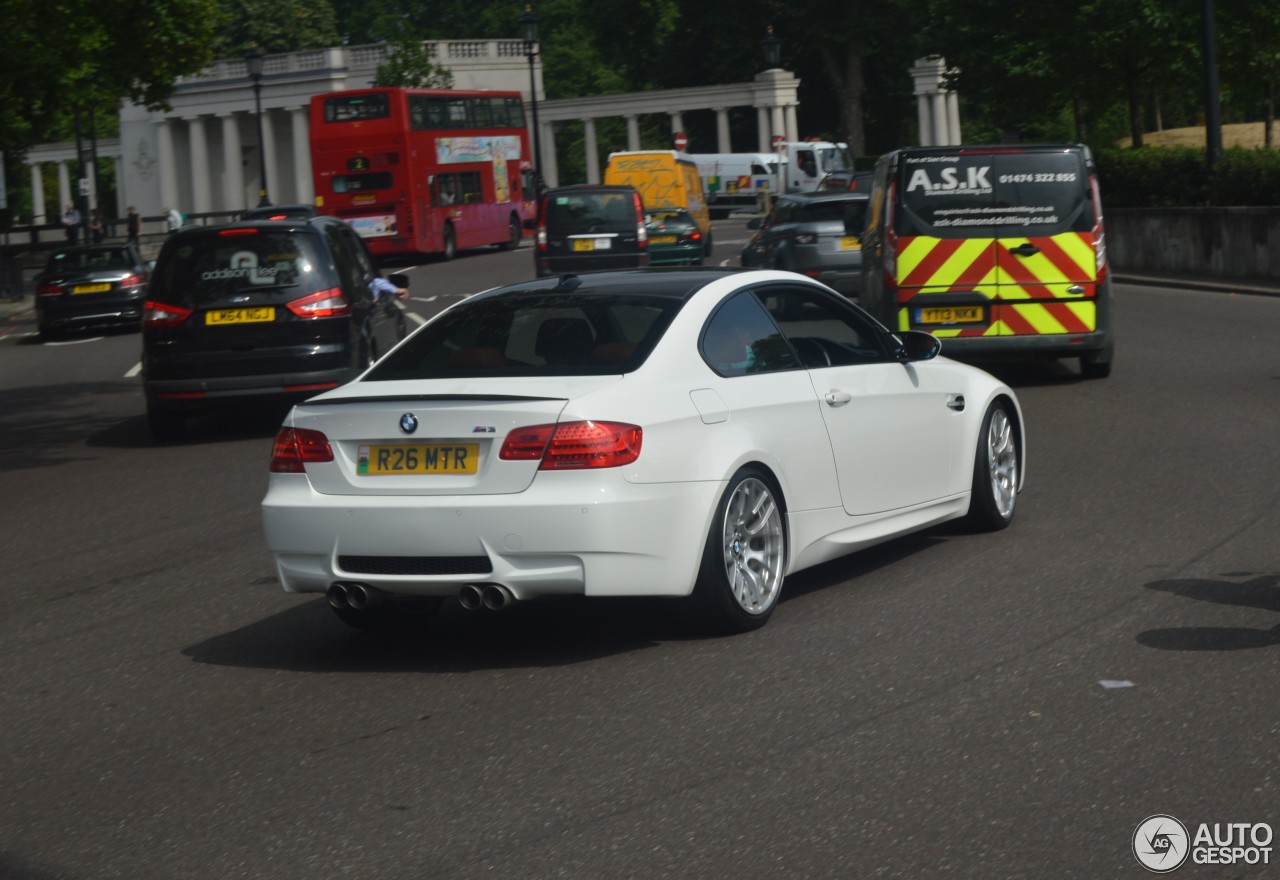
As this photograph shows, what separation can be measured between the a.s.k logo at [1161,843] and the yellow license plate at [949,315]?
1168cm

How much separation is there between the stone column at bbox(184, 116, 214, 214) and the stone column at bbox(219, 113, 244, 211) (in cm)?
109

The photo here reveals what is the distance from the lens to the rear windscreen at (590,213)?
116ft

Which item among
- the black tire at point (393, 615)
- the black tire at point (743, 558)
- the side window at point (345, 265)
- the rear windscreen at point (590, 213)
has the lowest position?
the black tire at point (393, 615)

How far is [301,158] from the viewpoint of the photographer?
10712 cm

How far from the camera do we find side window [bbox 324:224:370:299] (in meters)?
15.2

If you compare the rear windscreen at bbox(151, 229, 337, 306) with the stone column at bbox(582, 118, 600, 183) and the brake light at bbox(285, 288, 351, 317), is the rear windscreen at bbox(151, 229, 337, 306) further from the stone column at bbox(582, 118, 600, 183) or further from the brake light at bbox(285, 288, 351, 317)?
the stone column at bbox(582, 118, 600, 183)

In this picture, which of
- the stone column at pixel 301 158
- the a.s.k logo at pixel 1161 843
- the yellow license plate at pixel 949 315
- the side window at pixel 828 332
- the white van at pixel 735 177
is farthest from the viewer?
the stone column at pixel 301 158

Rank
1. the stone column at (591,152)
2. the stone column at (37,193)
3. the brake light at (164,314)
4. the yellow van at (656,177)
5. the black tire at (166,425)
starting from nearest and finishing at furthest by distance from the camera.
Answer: the brake light at (164,314) → the black tire at (166,425) → the yellow van at (656,177) → the stone column at (591,152) → the stone column at (37,193)

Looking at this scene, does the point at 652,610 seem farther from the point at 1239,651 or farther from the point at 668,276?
the point at 1239,651

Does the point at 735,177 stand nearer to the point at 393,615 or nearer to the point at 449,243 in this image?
the point at 449,243

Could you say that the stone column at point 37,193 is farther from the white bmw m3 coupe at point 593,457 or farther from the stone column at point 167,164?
the white bmw m3 coupe at point 593,457

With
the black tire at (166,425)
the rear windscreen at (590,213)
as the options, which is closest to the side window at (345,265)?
the black tire at (166,425)

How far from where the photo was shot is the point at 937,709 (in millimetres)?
5867

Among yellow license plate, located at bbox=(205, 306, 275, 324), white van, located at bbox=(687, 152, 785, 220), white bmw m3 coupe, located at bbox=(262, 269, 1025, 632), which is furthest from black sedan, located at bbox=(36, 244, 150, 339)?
white van, located at bbox=(687, 152, 785, 220)
